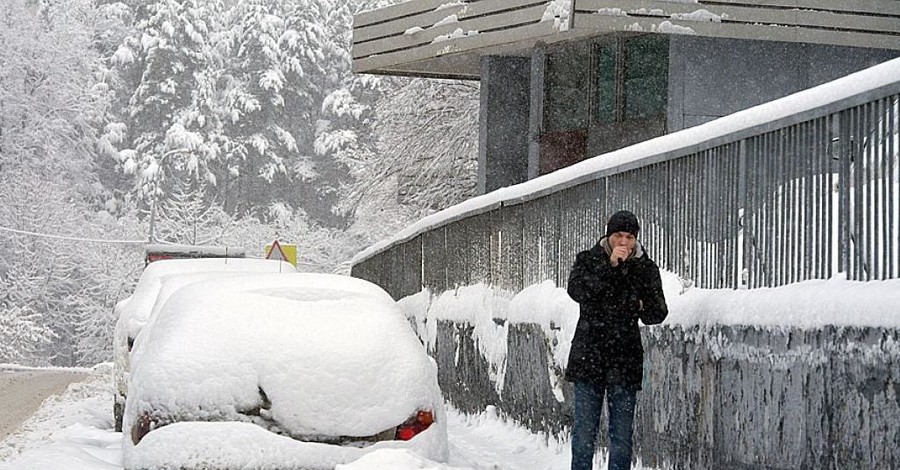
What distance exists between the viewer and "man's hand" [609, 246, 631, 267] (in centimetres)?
828

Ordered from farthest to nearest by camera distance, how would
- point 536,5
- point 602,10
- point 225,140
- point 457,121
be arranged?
point 225,140, point 457,121, point 536,5, point 602,10

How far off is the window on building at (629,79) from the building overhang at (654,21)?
0.56m

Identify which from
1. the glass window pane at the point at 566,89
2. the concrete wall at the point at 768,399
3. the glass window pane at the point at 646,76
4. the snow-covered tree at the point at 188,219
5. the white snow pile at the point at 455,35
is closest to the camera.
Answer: the concrete wall at the point at 768,399

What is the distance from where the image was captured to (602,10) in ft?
65.5

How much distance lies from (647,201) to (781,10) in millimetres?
10774

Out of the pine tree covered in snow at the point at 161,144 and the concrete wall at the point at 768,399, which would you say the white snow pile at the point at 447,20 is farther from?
the pine tree covered in snow at the point at 161,144

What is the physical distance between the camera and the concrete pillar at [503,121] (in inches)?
1046

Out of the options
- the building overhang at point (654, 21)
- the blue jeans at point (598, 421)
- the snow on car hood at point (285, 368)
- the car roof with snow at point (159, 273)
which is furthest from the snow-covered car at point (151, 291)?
the building overhang at point (654, 21)

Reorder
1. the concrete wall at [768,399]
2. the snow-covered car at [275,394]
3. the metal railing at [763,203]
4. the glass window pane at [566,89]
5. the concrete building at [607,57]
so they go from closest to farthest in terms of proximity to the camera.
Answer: the concrete wall at [768,399] < the metal railing at [763,203] < the snow-covered car at [275,394] < the concrete building at [607,57] < the glass window pane at [566,89]

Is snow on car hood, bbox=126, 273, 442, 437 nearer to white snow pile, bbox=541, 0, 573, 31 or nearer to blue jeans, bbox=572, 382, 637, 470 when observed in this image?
blue jeans, bbox=572, 382, 637, 470

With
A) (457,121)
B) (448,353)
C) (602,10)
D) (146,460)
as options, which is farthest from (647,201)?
(457,121)

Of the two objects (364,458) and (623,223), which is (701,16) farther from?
(364,458)

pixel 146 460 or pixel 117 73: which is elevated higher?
pixel 117 73

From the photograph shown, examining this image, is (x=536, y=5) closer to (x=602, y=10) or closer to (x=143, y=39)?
(x=602, y=10)
